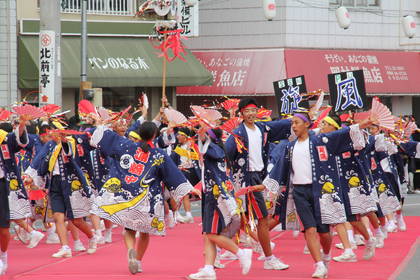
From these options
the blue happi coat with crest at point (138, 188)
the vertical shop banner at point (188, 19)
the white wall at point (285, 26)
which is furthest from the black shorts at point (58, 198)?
the white wall at point (285, 26)

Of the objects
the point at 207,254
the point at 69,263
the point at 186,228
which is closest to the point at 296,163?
the point at 207,254

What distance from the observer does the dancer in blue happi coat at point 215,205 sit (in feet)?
34.9

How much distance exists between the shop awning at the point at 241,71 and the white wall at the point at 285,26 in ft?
1.17

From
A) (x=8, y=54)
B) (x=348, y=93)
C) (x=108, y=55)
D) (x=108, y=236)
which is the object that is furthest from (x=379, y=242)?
(x=108, y=55)

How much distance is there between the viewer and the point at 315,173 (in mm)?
10906

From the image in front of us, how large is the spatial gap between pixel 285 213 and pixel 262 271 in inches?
28.3

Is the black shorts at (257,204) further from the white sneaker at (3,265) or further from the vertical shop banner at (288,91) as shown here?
the vertical shop banner at (288,91)

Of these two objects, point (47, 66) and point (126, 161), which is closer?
point (126, 161)

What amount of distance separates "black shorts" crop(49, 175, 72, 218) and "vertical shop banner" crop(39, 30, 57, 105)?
6672mm

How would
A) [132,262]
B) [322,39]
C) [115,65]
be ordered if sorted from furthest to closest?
[322,39], [115,65], [132,262]

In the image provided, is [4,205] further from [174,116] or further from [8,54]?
[8,54]

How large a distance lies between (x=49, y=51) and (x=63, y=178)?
23.4 feet

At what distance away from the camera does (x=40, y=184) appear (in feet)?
44.6

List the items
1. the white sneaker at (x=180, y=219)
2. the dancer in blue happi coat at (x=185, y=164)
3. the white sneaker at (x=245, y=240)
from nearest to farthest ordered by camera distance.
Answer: the white sneaker at (x=245, y=240) < the dancer in blue happi coat at (x=185, y=164) < the white sneaker at (x=180, y=219)
